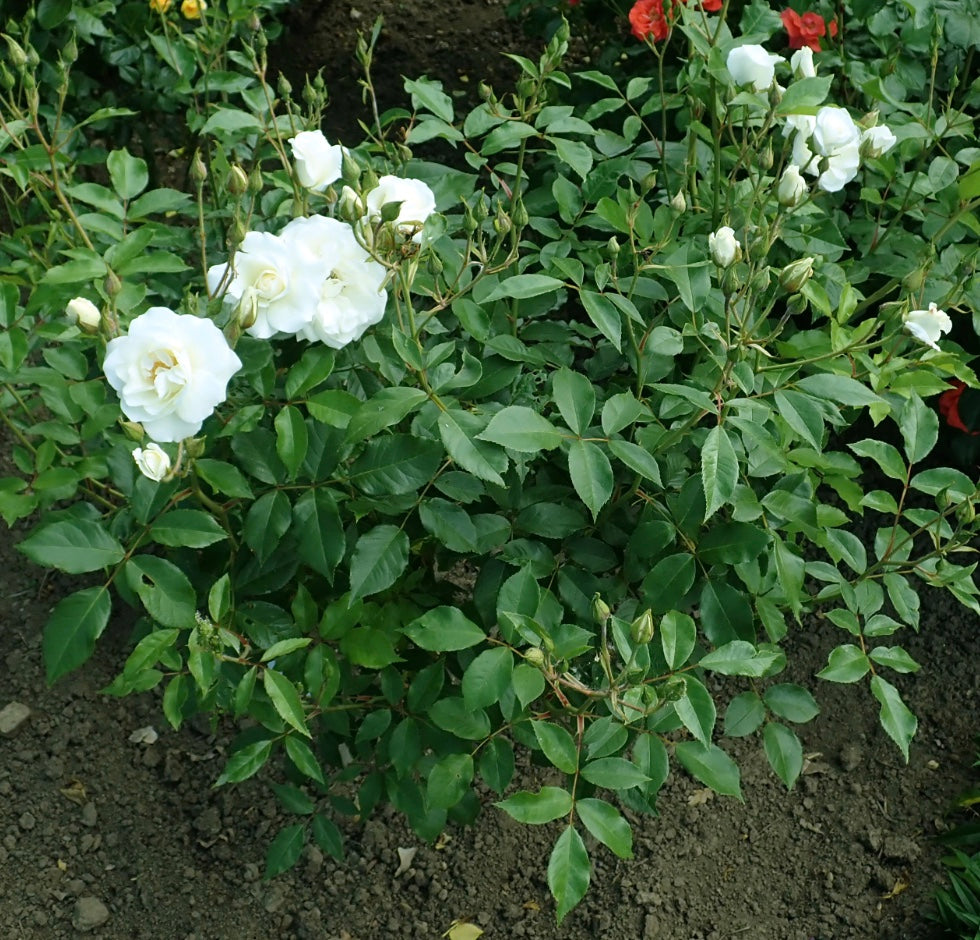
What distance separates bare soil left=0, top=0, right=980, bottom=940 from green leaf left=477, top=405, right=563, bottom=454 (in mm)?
1078

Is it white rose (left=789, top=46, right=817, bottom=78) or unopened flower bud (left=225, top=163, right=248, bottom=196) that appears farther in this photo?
white rose (left=789, top=46, right=817, bottom=78)

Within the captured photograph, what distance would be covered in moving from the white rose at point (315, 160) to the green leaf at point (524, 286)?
0.78 ft

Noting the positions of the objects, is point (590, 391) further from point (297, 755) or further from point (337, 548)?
point (297, 755)

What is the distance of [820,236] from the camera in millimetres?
1732

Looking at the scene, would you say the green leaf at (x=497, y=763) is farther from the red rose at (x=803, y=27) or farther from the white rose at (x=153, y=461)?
the red rose at (x=803, y=27)

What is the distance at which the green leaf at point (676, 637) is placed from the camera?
4.08ft

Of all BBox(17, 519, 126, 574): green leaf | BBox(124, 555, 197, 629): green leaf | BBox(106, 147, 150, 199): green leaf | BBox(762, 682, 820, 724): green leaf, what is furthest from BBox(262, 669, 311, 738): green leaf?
BBox(106, 147, 150, 199): green leaf

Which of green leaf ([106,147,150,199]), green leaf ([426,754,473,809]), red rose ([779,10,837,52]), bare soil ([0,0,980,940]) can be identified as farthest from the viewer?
red rose ([779,10,837,52])

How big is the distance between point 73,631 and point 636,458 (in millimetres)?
679

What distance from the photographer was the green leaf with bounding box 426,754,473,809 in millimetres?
1393

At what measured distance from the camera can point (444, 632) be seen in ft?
4.24

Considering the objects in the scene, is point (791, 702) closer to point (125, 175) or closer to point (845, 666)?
point (845, 666)

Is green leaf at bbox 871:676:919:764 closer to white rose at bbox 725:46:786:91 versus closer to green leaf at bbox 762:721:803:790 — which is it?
green leaf at bbox 762:721:803:790

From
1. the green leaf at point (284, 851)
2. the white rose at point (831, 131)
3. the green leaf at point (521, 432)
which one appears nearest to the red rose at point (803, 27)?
the white rose at point (831, 131)
